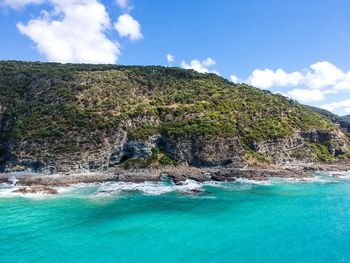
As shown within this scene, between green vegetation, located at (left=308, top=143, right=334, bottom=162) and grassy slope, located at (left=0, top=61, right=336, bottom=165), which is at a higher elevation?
grassy slope, located at (left=0, top=61, right=336, bottom=165)

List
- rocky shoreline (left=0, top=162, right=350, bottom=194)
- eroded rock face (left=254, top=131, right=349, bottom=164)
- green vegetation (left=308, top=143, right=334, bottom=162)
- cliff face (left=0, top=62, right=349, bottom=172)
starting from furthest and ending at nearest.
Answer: green vegetation (left=308, top=143, right=334, bottom=162) < eroded rock face (left=254, top=131, right=349, bottom=164) < cliff face (left=0, top=62, right=349, bottom=172) < rocky shoreline (left=0, top=162, right=350, bottom=194)

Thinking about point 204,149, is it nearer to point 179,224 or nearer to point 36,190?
point 36,190

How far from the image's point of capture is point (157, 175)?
9162cm

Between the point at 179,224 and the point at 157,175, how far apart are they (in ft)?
123

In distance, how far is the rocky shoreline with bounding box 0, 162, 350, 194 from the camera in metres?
82.4

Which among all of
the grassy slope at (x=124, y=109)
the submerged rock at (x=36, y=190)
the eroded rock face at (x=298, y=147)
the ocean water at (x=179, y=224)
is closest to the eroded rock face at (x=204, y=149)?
the grassy slope at (x=124, y=109)

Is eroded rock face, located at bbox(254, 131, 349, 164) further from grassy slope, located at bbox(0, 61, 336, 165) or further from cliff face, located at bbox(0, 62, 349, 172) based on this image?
grassy slope, located at bbox(0, 61, 336, 165)

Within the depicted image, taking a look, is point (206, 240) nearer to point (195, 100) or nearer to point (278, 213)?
point (278, 213)

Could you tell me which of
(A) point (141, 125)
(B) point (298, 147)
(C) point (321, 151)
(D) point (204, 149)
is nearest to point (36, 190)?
(A) point (141, 125)

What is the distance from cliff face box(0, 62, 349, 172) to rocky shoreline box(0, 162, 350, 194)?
4374 millimetres

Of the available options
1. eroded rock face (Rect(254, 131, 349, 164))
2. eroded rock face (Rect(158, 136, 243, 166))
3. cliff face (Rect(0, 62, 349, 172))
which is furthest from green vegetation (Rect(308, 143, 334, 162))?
eroded rock face (Rect(158, 136, 243, 166))

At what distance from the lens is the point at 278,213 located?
5981 centimetres

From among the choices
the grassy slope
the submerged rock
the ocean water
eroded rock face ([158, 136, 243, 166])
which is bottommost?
the ocean water

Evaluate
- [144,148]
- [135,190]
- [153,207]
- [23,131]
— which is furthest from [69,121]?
[153,207]
